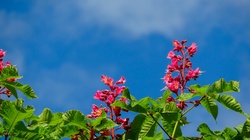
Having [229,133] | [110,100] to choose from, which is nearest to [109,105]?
[110,100]

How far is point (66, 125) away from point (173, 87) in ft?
3.39

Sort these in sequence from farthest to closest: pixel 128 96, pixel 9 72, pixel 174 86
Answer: pixel 174 86 → pixel 9 72 → pixel 128 96

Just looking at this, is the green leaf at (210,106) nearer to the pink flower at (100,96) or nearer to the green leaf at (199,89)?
the green leaf at (199,89)

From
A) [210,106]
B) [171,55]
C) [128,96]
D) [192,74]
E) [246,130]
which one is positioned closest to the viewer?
[128,96]

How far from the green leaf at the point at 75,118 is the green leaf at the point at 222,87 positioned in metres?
1.01

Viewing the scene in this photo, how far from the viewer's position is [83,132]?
3.46 metres

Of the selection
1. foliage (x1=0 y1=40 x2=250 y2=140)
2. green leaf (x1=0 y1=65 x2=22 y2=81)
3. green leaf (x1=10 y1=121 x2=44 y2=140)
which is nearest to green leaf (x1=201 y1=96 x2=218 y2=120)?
foliage (x1=0 y1=40 x2=250 y2=140)

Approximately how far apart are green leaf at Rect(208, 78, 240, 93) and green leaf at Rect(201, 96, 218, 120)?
0.10 meters

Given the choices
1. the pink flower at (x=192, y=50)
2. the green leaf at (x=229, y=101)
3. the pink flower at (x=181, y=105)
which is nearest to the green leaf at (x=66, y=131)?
the pink flower at (x=181, y=105)

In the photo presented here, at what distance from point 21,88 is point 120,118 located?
0.84 m

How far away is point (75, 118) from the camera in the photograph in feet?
10.5

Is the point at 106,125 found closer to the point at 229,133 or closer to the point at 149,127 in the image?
the point at 149,127

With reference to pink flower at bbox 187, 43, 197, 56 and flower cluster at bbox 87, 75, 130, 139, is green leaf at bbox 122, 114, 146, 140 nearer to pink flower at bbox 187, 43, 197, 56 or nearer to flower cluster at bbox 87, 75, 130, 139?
flower cluster at bbox 87, 75, 130, 139

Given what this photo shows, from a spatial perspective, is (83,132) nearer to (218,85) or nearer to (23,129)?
(23,129)
